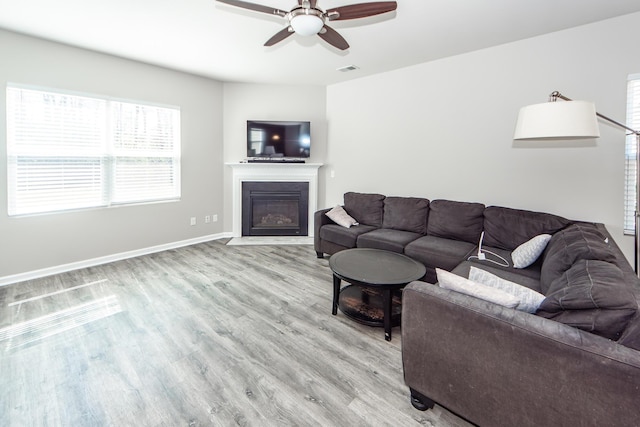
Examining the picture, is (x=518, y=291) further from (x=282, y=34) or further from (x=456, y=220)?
(x=282, y=34)

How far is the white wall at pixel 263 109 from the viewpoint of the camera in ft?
17.9

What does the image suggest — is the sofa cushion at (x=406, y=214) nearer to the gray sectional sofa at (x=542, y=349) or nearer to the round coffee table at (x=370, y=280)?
the round coffee table at (x=370, y=280)

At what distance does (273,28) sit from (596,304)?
3.49 metres

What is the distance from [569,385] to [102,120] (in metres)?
5.25

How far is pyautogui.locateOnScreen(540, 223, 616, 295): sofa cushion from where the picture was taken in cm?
187

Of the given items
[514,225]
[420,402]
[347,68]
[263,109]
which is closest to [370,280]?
[420,402]

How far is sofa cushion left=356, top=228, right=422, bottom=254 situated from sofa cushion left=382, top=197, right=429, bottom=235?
111 millimetres

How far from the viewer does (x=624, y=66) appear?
2.88m

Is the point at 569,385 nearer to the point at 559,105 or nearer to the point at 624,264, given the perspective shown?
the point at 624,264

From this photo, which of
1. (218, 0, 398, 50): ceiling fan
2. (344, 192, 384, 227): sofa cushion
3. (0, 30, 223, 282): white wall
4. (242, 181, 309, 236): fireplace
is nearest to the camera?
(218, 0, 398, 50): ceiling fan

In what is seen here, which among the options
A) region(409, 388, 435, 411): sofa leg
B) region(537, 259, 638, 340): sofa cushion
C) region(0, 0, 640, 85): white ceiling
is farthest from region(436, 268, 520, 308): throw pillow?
region(0, 0, 640, 85): white ceiling

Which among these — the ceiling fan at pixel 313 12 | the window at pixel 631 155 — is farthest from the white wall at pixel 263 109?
the window at pixel 631 155

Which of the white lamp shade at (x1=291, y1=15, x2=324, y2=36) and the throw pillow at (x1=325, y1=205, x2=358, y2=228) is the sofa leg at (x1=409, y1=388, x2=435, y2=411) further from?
the throw pillow at (x1=325, y1=205, x2=358, y2=228)

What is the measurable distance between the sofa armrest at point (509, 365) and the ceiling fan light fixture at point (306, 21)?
1974mm
